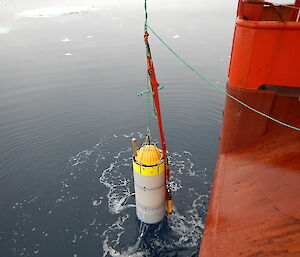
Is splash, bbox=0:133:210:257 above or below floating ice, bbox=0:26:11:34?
below

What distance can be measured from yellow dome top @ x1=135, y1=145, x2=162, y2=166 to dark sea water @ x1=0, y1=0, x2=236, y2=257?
3.25 m

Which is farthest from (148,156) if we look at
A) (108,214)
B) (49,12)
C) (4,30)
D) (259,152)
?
(49,12)

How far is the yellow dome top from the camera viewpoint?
7.87 metres

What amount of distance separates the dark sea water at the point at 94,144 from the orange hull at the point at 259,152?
14.8ft

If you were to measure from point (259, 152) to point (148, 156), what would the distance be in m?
3.36

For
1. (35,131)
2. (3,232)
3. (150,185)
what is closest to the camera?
(150,185)

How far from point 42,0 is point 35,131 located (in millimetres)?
78852

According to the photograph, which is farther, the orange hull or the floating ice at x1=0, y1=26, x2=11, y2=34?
the floating ice at x1=0, y1=26, x2=11, y2=34

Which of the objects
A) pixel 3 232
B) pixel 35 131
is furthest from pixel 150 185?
pixel 35 131

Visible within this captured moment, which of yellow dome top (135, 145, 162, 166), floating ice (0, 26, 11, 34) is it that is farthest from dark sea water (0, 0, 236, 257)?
floating ice (0, 26, 11, 34)

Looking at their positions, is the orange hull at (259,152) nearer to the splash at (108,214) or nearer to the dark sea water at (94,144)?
the splash at (108,214)

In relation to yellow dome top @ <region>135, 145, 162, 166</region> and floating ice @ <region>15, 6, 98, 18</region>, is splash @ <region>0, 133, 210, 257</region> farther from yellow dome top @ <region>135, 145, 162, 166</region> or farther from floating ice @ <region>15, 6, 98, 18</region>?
floating ice @ <region>15, 6, 98, 18</region>

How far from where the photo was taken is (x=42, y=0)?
7775 centimetres

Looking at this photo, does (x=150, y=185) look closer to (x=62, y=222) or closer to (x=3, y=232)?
(x=62, y=222)
